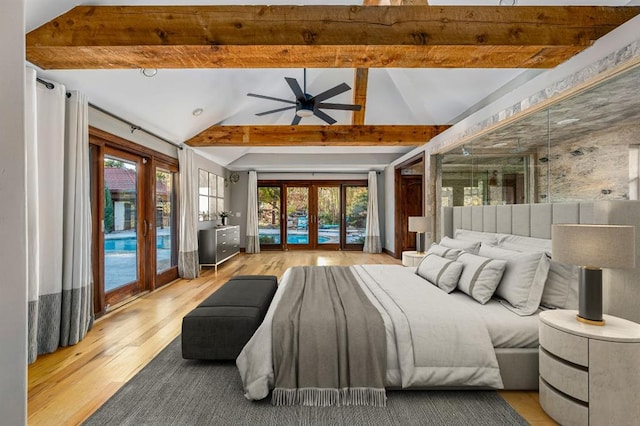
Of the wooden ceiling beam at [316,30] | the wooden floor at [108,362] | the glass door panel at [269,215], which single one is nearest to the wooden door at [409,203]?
the glass door panel at [269,215]

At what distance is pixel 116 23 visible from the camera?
226cm

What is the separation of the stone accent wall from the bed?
121 mm

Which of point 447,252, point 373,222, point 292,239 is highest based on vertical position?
point 373,222

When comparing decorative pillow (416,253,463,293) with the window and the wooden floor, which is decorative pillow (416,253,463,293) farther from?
the window

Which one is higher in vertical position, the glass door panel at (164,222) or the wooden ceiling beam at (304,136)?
the wooden ceiling beam at (304,136)

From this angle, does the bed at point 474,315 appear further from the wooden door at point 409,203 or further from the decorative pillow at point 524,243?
the wooden door at point 409,203

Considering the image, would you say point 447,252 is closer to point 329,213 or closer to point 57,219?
point 57,219

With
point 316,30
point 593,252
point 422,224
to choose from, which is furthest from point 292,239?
point 593,252

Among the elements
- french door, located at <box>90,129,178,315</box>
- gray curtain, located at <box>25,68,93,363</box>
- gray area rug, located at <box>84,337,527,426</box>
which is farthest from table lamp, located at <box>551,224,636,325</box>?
french door, located at <box>90,129,178,315</box>

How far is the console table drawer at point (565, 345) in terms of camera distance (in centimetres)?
166

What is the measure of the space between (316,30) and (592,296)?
247 cm

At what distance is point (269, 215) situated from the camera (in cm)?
907

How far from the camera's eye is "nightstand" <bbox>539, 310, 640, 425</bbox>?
62.4 inches

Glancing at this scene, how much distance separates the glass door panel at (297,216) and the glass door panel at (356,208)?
1.17 metres
